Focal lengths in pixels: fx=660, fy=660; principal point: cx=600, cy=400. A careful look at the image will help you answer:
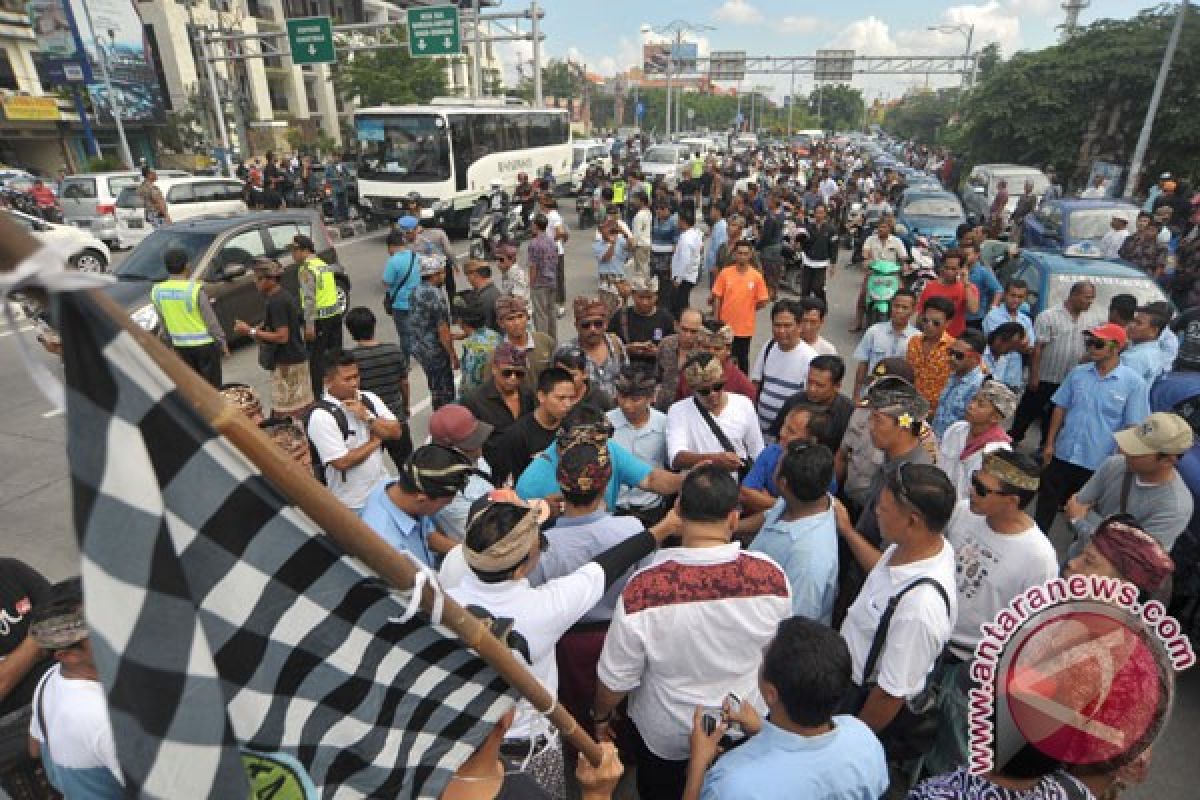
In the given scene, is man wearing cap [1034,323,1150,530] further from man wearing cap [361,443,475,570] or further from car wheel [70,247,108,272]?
car wheel [70,247,108,272]

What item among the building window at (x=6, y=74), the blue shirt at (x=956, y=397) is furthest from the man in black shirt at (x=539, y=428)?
the building window at (x=6, y=74)

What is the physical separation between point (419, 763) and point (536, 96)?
92.4 feet

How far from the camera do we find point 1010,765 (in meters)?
1.52

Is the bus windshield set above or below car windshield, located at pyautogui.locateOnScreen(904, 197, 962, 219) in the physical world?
above

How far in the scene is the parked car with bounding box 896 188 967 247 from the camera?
13.1 metres

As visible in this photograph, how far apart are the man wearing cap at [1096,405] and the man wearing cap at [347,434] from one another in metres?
4.43

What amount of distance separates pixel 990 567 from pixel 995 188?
57.8 feet

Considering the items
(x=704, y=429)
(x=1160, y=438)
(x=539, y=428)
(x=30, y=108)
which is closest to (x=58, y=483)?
(x=539, y=428)

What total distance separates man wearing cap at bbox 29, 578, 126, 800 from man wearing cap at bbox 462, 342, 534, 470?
2.43 metres

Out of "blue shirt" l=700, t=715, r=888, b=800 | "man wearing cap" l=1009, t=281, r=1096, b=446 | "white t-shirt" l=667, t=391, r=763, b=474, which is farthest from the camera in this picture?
"man wearing cap" l=1009, t=281, r=1096, b=446

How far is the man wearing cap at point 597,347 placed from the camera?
4902mm

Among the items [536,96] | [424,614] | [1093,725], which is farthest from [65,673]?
[536,96]

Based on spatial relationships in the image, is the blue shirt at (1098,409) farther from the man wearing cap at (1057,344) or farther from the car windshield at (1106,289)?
the car windshield at (1106,289)

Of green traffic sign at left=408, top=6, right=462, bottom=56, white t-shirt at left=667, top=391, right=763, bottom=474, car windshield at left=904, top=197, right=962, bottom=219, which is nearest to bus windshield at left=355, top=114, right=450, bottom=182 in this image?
green traffic sign at left=408, top=6, right=462, bottom=56
